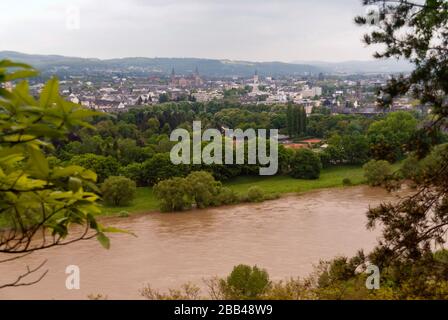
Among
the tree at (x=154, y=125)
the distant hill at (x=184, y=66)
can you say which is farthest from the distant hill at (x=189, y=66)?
the tree at (x=154, y=125)

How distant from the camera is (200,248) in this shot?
12.4m

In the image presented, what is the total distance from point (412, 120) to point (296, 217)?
15.4 m

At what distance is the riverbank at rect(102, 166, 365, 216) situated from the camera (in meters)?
18.2

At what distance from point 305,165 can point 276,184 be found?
6.01ft

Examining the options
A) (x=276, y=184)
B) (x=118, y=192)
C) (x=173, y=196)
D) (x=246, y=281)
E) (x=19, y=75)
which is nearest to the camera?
(x=19, y=75)

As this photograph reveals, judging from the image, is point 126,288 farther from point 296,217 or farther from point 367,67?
point 367,67

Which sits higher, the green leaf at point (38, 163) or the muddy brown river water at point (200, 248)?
the green leaf at point (38, 163)

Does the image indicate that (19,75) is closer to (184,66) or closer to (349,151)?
(349,151)

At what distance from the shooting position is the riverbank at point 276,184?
1822 centimetres

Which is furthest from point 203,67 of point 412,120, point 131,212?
point 131,212

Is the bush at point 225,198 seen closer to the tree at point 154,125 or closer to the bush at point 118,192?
the bush at point 118,192

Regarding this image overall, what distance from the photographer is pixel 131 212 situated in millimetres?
17688

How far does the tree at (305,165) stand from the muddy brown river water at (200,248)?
484 cm

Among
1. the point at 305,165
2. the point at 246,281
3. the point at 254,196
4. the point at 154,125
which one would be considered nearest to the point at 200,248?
the point at 246,281
